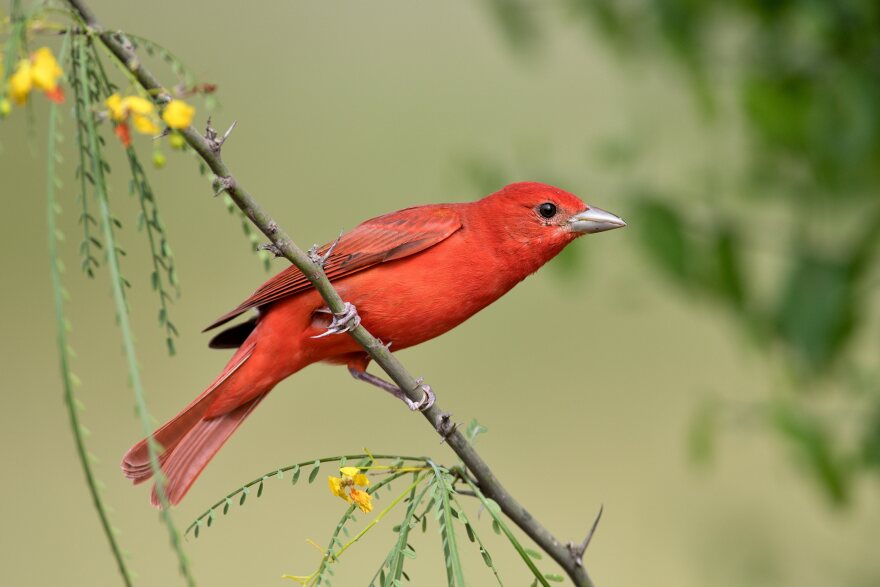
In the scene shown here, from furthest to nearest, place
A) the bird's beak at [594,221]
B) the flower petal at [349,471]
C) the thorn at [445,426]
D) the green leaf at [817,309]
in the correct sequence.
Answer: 1. the bird's beak at [594,221]
2. the green leaf at [817,309]
3. the thorn at [445,426]
4. the flower petal at [349,471]

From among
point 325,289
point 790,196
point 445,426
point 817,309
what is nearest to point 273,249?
point 325,289

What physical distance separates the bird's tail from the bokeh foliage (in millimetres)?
1299

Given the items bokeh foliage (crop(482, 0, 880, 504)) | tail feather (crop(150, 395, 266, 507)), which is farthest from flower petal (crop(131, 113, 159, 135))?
bokeh foliage (crop(482, 0, 880, 504))

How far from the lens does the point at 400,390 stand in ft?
9.27

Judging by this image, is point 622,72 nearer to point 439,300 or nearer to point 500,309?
point 439,300

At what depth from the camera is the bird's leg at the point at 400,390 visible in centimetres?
260

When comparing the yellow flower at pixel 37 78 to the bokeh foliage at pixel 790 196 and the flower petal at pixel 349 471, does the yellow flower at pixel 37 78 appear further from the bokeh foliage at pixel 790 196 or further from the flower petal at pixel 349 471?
the bokeh foliage at pixel 790 196

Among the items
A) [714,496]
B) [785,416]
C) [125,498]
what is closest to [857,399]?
[785,416]

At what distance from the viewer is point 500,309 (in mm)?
9203

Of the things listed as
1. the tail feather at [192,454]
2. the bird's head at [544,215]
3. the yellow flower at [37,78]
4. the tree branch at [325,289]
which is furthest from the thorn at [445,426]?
the yellow flower at [37,78]

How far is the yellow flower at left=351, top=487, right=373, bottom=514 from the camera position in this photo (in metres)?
Answer: 2.06

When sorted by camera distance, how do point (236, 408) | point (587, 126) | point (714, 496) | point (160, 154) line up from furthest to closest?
point (587, 126) → point (714, 496) → point (236, 408) → point (160, 154)

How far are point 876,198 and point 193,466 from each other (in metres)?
2.09

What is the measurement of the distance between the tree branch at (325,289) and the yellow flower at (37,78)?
0.39ft
